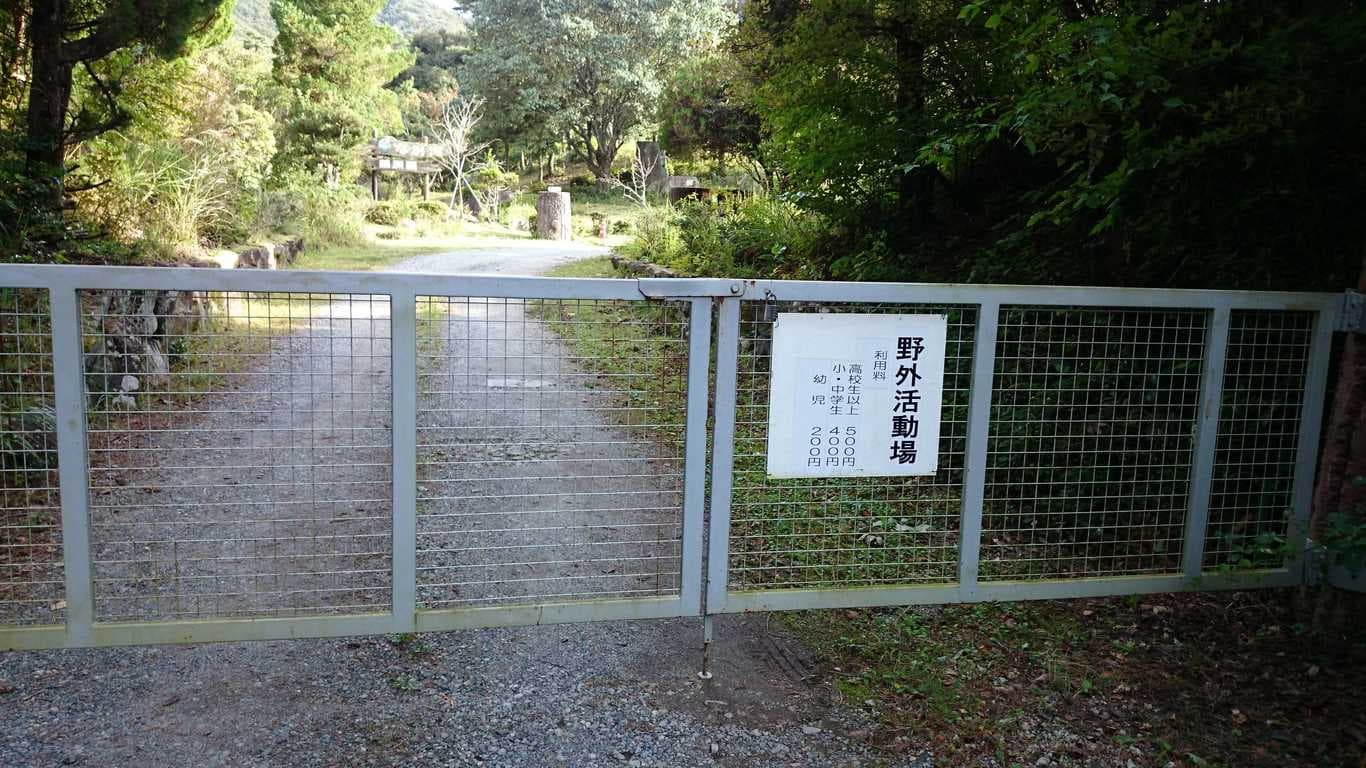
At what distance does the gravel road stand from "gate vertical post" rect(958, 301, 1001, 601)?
2.47ft

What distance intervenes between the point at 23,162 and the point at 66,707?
694 centimetres

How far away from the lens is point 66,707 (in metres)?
3.32

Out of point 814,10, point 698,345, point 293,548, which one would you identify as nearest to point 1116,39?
point 698,345

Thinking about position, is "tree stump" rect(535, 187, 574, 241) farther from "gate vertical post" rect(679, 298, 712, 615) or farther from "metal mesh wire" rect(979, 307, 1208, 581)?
"gate vertical post" rect(679, 298, 712, 615)

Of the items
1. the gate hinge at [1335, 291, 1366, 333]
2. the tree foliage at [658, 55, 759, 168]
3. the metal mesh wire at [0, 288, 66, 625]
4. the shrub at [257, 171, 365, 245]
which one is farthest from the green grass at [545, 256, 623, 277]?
the gate hinge at [1335, 291, 1366, 333]

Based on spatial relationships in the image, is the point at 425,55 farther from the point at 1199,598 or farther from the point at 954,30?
the point at 1199,598

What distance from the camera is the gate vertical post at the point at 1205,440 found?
3938 millimetres

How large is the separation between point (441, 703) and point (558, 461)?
975mm

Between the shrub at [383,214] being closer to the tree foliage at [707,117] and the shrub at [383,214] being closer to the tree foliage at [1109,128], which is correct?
the tree foliage at [707,117]

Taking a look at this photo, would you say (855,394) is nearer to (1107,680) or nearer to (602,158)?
(1107,680)

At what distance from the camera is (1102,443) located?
4.85 metres

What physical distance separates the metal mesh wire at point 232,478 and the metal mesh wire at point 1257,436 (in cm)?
357

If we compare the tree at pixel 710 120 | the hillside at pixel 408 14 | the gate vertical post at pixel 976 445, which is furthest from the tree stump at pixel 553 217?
the hillside at pixel 408 14

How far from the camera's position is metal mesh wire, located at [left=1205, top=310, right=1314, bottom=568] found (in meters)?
4.11
